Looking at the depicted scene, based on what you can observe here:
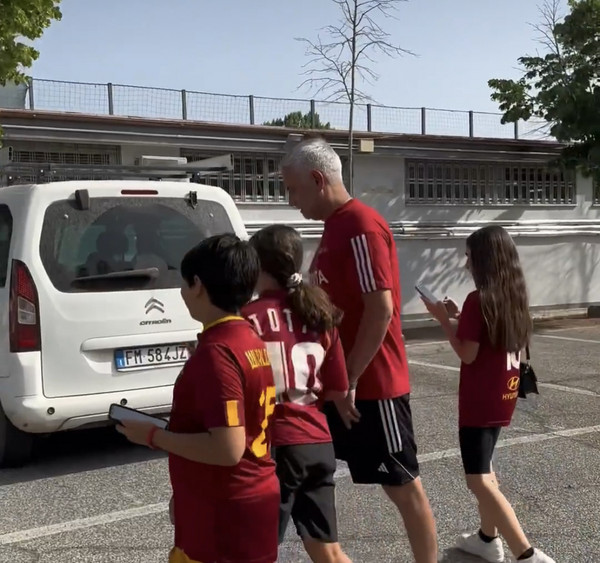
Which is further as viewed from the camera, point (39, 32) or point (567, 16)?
point (567, 16)

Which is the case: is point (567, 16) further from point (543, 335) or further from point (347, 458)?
point (347, 458)

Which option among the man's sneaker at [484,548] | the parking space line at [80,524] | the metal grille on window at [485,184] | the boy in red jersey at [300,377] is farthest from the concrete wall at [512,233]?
the boy in red jersey at [300,377]

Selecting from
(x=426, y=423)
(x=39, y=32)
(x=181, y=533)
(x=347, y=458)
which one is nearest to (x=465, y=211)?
(x=39, y=32)

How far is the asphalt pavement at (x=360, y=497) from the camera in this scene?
4.10 meters

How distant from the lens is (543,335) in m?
13.7

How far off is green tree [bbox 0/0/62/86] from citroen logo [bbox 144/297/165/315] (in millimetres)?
6552

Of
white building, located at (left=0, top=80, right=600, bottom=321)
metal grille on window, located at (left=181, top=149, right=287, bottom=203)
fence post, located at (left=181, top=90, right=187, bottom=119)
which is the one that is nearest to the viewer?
white building, located at (left=0, top=80, right=600, bottom=321)

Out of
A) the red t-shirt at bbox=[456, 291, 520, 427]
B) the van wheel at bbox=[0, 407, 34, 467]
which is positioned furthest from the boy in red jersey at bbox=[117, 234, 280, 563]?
the van wheel at bbox=[0, 407, 34, 467]

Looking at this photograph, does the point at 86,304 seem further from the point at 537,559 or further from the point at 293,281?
the point at 537,559

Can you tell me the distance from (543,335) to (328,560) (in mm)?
11489

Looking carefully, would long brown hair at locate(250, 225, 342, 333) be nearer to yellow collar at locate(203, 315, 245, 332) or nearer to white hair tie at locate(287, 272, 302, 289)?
white hair tie at locate(287, 272, 302, 289)

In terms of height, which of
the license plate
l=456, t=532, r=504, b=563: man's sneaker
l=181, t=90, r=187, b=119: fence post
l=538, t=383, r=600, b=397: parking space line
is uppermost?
l=181, t=90, r=187, b=119: fence post

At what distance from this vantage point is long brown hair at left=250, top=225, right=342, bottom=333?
2.87 m


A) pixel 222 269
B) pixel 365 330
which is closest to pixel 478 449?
pixel 365 330
